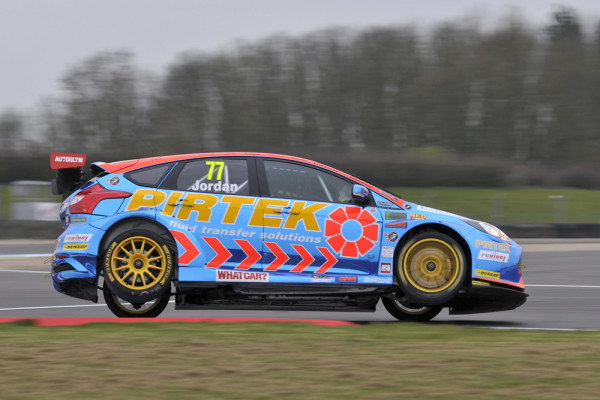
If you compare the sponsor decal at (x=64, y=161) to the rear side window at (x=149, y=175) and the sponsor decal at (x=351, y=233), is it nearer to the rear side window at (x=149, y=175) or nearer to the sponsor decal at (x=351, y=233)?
the rear side window at (x=149, y=175)

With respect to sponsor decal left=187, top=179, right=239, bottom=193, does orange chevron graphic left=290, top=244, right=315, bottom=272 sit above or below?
below

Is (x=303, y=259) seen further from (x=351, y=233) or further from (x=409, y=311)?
(x=409, y=311)

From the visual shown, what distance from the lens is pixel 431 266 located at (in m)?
7.66

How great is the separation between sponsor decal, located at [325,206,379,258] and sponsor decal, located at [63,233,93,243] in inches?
90.1

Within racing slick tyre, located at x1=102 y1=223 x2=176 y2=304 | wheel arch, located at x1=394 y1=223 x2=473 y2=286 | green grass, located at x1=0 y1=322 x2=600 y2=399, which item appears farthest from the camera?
wheel arch, located at x1=394 y1=223 x2=473 y2=286

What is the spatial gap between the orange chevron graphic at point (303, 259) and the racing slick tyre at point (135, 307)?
140 cm

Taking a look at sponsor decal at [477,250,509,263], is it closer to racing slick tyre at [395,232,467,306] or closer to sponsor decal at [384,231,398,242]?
racing slick tyre at [395,232,467,306]

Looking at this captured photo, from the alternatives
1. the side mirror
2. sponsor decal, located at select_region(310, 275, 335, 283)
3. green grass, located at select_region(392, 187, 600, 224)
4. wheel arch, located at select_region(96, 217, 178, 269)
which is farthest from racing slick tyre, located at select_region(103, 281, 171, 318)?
green grass, located at select_region(392, 187, 600, 224)

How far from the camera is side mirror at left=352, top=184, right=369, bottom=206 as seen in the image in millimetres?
7664

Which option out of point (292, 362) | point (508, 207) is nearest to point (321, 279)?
point (292, 362)

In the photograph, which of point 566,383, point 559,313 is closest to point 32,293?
point 559,313

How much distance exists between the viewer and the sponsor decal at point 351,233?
759 centimetres

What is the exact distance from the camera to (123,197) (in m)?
7.69

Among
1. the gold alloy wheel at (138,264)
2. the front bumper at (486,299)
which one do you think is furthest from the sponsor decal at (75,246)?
the front bumper at (486,299)
